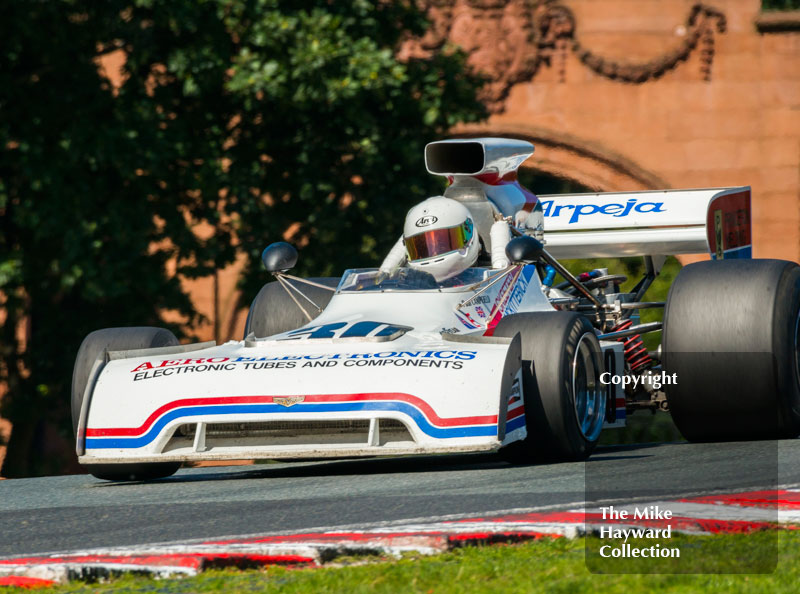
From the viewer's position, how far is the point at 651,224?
11.1 m

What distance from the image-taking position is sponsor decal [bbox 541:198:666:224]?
442 inches

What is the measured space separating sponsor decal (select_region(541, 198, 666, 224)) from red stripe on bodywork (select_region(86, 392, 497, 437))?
4201 millimetres

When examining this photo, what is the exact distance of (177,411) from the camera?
7.73 metres

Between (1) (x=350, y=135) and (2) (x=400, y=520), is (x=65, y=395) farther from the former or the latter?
(2) (x=400, y=520)

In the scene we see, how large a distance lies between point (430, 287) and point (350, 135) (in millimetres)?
7562

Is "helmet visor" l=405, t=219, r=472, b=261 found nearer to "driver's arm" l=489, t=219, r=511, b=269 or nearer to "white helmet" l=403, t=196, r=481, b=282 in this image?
"white helmet" l=403, t=196, r=481, b=282

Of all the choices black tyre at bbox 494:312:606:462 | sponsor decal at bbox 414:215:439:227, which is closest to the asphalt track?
black tyre at bbox 494:312:606:462

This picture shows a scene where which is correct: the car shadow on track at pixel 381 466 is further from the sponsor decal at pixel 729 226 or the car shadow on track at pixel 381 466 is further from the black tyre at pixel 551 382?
the sponsor decal at pixel 729 226

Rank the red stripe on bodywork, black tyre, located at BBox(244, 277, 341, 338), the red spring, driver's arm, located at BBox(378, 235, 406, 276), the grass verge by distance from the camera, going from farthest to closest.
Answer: black tyre, located at BBox(244, 277, 341, 338)
the red spring
driver's arm, located at BBox(378, 235, 406, 276)
the red stripe on bodywork
the grass verge

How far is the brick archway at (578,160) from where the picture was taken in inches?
923

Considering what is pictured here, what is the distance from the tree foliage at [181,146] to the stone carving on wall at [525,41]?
5378 mm

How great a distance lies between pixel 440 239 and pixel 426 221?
159mm

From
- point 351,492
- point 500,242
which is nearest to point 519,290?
point 500,242

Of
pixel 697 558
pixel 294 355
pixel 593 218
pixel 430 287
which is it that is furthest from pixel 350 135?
pixel 697 558
